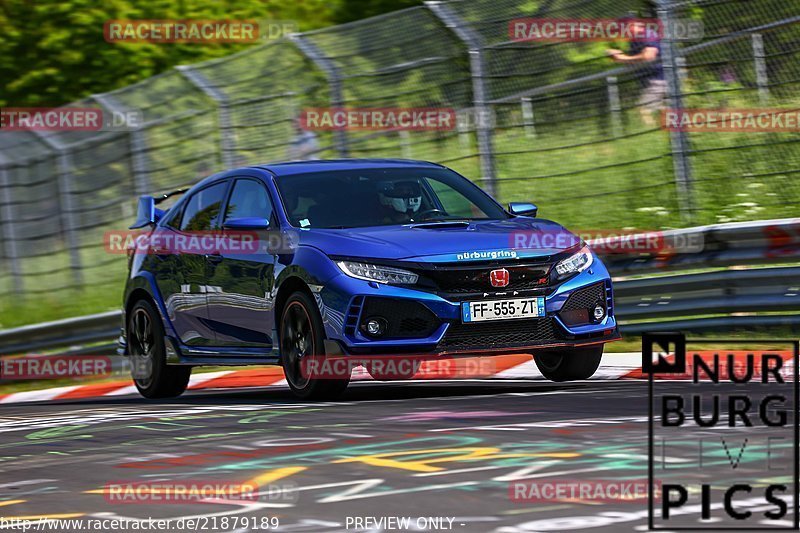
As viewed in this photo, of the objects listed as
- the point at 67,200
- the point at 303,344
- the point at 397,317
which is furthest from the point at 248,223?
the point at 67,200

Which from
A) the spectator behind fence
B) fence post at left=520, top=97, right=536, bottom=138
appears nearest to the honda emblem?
the spectator behind fence

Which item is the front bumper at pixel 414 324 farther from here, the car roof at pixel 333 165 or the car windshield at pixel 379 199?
the car roof at pixel 333 165

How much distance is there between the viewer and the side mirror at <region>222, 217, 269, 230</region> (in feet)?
35.1

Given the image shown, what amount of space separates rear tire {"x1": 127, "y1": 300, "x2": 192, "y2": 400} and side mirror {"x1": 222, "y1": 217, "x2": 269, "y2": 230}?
1.85 m

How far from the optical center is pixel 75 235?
64.7 feet

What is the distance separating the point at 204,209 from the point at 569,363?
2889 mm

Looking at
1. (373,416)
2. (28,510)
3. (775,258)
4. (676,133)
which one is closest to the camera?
(28,510)

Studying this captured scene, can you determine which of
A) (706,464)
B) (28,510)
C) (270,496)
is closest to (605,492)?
(706,464)

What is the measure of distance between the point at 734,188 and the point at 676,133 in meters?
1.78

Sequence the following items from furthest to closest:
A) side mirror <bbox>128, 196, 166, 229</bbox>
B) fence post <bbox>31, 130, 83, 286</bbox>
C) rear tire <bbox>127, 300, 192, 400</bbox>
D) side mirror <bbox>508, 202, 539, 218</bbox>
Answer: fence post <bbox>31, 130, 83, 286</bbox>
side mirror <bbox>128, 196, 166, 229</bbox>
rear tire <bbox>127, 300, 192, 400</bbox>
side mirror <bbox>508, 202, 539, 218</bbox>

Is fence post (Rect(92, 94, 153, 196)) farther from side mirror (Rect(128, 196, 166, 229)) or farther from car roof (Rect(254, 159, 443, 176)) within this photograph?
car roof (Rect(254, 159, 443, 176))

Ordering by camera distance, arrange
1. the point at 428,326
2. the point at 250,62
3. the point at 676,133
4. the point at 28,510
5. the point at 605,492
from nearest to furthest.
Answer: the point at 605,492 < the point at 28,510 < the point at 428,326 < the point at 676,133 < the point at 250,62

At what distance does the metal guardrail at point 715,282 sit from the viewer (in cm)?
1252

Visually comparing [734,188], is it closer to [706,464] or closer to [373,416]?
[373,416]
